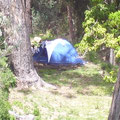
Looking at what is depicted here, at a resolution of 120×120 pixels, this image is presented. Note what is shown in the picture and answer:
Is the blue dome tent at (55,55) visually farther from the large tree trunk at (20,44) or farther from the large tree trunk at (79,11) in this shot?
the large tree trunk at (79,11)

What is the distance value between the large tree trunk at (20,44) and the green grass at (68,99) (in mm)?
445

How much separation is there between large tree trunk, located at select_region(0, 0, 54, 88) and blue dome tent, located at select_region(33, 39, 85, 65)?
12.4ft

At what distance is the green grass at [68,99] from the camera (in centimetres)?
699

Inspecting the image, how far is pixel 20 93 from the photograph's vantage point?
8086 mm

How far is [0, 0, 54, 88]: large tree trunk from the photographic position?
811 cm

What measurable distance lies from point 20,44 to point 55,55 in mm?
4669

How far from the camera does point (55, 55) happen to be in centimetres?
1271

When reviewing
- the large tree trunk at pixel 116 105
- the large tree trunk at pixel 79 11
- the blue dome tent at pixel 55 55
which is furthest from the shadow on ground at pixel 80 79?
the large tree trunk at pixel 116 105

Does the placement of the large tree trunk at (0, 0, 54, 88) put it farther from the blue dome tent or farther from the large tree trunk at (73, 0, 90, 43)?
the large tree trunk at (73, 0, 90, 43)

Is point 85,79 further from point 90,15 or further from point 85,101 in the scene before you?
point 90,15

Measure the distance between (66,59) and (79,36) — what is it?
20.7ft

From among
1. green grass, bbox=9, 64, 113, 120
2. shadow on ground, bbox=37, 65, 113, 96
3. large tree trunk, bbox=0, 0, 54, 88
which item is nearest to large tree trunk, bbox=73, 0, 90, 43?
shadow on ground, bbox=37, 65, 113, 96

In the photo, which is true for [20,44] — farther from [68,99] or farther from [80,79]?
[80,79]

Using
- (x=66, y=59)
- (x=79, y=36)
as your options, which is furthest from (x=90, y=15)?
(x=79, y=36)
